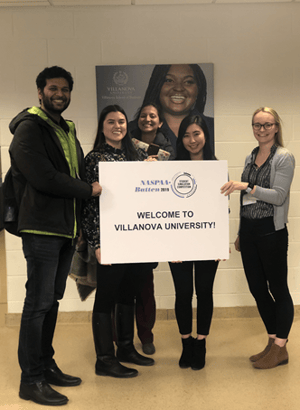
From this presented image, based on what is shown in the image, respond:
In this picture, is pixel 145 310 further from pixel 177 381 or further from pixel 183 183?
pixel 183 183

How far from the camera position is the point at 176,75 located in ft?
10.4

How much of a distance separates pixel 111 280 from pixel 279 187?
3.71 feet

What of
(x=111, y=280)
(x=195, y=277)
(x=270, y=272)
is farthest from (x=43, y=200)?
(x=270, y=272)

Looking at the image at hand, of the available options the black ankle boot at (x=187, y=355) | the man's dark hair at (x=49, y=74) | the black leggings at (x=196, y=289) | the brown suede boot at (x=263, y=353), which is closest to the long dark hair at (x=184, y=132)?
the black leggings at (x=196, y=289)

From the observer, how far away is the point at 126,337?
255cm

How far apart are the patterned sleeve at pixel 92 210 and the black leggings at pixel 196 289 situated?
49cm

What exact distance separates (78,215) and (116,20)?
1790 mm

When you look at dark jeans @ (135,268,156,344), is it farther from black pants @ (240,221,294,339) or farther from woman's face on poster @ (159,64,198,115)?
woman's face on poster @ (159,64,198,115)

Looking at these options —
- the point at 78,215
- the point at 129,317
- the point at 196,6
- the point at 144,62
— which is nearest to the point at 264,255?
the point at 129,317

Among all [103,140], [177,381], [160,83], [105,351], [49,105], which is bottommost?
[177,381]

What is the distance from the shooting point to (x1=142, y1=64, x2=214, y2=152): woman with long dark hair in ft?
10.4

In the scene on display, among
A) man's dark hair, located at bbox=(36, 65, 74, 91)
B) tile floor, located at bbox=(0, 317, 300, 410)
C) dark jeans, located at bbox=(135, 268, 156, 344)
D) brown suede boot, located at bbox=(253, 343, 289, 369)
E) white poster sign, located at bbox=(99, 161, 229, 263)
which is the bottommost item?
tile floor, located at bbox=(0, 317, 300, 410)

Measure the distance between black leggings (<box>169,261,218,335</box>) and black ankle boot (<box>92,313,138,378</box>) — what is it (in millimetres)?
430

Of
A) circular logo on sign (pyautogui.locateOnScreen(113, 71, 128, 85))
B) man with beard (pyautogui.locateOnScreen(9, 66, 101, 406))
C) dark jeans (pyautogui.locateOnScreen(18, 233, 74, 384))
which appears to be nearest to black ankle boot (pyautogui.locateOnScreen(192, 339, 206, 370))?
man with beard (pyautogui.locateOnScreen(9, 66, 101, 406))
